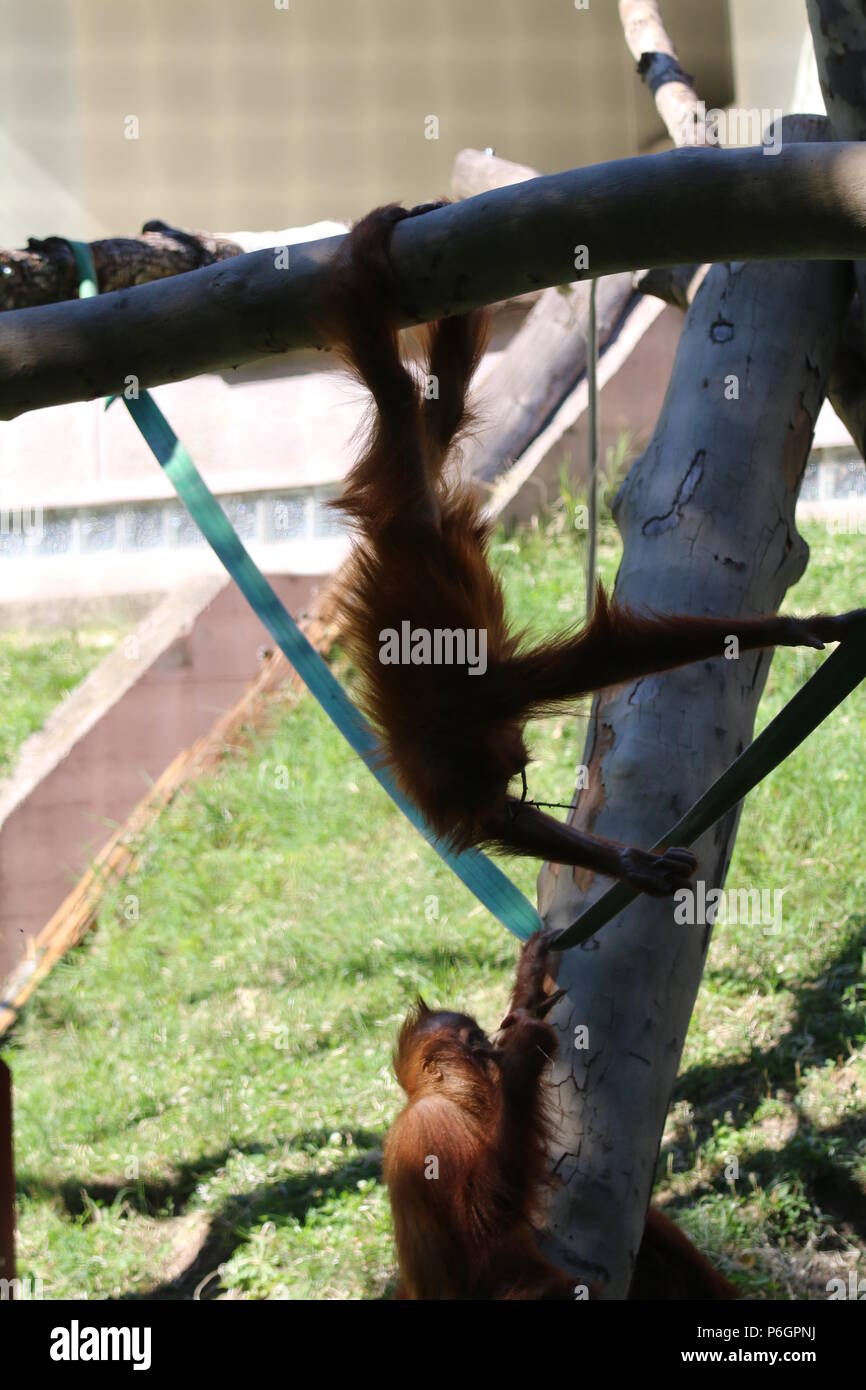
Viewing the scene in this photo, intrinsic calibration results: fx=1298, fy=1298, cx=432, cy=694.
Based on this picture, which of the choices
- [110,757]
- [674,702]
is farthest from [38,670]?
[674,702]

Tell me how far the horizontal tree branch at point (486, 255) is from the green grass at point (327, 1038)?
2.55m

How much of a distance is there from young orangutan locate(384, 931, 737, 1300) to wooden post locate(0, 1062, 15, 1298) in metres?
0.88

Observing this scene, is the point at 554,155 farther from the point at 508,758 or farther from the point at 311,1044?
the point at 508,758

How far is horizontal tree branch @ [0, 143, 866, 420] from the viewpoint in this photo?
183 centimetres

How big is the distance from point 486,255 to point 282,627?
1.59 metres

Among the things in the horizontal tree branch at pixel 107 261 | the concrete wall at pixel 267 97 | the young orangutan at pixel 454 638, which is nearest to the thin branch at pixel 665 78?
the horizontal tree branch at pixel 107 261

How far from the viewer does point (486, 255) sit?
1963 mm

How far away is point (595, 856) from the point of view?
2457 millimetres

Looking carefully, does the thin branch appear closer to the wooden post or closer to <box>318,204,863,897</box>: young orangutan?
<box>318,204,863,897</box>: young orangutan

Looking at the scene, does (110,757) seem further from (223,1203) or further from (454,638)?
(454,638)

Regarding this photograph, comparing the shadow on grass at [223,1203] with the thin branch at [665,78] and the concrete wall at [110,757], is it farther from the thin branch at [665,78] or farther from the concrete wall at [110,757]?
the thin branch at [665,78]

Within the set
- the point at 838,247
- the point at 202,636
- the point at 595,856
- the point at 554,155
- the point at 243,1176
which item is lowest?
the point at 243,1176
